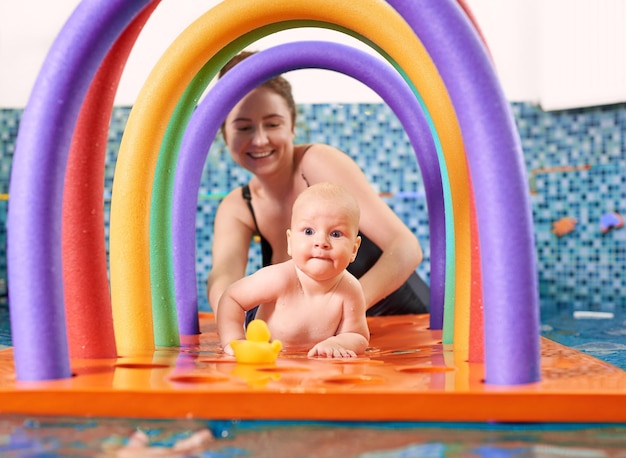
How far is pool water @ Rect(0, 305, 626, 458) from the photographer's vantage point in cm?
97

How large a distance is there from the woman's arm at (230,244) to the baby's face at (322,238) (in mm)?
565

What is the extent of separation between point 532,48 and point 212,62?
391cm

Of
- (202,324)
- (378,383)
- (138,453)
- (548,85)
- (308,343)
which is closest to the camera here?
(138,453)

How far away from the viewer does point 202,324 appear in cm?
227

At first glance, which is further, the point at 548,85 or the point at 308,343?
the point at 548,85

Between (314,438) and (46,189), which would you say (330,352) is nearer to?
(314,438)

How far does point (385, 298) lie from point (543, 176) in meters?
2.83

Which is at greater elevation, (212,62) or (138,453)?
(212,62)

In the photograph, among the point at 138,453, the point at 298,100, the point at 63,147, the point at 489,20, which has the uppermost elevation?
the point at 489,20

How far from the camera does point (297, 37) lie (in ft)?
17.9

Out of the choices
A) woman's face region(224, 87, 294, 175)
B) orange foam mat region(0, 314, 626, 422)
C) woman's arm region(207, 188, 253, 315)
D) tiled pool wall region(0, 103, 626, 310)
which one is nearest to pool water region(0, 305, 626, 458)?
orange foam mat region(0, 314, 626, 422)

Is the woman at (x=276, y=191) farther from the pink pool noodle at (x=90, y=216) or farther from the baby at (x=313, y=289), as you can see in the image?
the pink pool noodle at (x=90, y=216)

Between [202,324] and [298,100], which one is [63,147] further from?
[298,100]

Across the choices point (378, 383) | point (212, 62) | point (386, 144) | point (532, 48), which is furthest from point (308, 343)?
point (532, 48)
